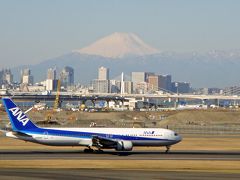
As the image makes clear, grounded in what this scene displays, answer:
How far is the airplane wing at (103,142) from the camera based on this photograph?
7782cm

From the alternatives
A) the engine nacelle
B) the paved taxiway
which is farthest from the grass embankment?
the engine nacelle

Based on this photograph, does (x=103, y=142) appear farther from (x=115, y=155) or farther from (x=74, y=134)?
(x=74, y=134)

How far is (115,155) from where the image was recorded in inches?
2987

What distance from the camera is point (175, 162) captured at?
221ft

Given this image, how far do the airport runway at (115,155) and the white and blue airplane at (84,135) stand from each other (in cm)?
122

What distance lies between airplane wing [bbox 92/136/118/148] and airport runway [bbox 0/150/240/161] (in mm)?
966

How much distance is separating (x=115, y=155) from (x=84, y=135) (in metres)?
4.82

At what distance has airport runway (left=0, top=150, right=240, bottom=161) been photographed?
235 ft

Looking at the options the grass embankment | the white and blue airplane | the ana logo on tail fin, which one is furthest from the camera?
the ana logo on tail fin

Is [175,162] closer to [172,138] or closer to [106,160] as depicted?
[106,160]

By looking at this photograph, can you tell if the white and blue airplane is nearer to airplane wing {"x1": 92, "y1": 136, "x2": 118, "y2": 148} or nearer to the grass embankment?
airplane wing {"x1": 92, "y1": 136, "x2": 118, "y2": 148}

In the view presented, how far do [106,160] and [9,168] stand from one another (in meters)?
12.6

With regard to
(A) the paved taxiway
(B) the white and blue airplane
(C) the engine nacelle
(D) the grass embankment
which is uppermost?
(B) the white and blue airplane

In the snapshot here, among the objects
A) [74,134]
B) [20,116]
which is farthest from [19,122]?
[74,134]
